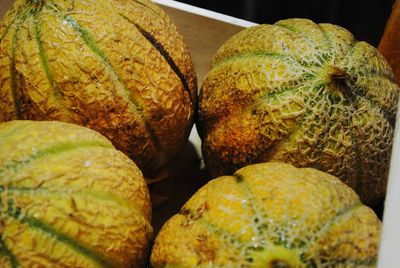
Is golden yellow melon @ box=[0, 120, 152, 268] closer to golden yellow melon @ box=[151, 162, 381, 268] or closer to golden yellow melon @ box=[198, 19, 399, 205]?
golden yellow melon @ box=[151, 162, 381, 268]

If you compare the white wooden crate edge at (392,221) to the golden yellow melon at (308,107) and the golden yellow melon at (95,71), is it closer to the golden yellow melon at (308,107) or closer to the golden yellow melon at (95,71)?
the golden yellow melon at (308,107)

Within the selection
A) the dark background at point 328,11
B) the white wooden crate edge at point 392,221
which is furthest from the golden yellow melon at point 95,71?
the dark background at point 328,11

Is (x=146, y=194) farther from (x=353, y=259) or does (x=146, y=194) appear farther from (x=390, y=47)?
(x=390, y=47)

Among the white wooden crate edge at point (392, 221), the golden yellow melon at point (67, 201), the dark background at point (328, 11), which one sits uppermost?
the white wooden crate edge at point (392, 221)

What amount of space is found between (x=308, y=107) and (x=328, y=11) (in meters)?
1.58

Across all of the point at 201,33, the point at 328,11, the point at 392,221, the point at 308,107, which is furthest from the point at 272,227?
the point at 328,11

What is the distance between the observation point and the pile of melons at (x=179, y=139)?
A: 997mm

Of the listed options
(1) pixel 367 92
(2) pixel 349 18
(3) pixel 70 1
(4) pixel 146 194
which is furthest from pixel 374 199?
(2) pixel 349 18

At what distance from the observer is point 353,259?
988 mm

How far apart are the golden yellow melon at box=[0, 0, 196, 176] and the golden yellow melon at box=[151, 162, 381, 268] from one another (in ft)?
1.08

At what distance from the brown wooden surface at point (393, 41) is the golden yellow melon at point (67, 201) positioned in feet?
3.82

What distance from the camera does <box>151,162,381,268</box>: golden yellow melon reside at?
963mm

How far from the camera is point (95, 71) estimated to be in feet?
4.28

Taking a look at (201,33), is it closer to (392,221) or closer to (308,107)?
(308,107)
